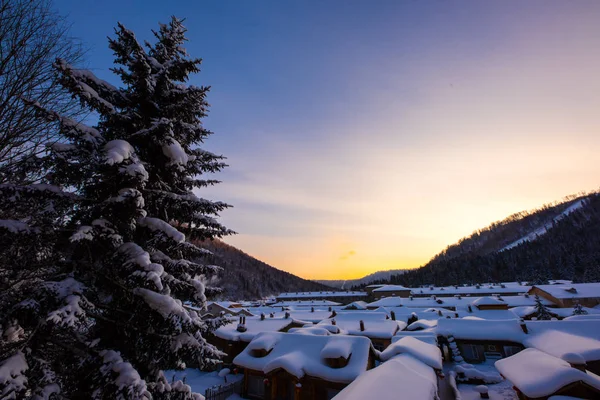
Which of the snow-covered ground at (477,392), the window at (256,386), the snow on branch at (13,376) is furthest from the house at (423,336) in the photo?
the snow on branch at (13,376)

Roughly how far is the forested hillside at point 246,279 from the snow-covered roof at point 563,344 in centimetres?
11831

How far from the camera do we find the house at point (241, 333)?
2902 centimetres

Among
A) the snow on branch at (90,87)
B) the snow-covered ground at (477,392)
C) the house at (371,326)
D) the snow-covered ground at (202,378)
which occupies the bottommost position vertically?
the snow-covered ground at (477,392)

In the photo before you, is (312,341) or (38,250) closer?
(38,250)

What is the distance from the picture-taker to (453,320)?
32094 millimetres

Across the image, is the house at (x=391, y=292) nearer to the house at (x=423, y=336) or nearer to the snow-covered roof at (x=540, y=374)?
the house at (x=423, y=336)

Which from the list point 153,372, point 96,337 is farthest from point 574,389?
point 96,337

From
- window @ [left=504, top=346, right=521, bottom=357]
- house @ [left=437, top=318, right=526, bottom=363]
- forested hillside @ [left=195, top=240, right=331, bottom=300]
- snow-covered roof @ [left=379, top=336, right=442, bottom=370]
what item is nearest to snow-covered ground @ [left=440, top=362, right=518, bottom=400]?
snow-covered roof @ [left=379, top=336, right=442, bottom=370]

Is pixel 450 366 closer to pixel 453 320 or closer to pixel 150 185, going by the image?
pixel 453 320

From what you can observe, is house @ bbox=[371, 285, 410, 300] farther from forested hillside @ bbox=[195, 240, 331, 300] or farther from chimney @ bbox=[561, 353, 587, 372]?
forested hillside @ bbox=[195, 240, 331, 300]

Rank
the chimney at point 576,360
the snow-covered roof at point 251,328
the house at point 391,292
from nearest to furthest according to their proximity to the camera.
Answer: the chimney at point 576,360 < the snow-covered roof at point 251,328 < the house at point 391,292

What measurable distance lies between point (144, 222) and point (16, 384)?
4004 millimetres

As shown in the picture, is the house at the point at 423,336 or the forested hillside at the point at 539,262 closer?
the house at the point at 423,336

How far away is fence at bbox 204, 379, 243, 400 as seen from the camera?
20672mm
